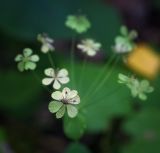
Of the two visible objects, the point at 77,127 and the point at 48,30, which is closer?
the point at 77,127

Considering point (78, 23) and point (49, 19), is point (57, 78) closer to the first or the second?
point (78, 23)

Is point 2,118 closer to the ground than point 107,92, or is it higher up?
closer to the ground

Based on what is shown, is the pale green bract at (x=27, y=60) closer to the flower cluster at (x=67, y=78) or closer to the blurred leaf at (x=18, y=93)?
the flower cluster at (x=67, y=78)

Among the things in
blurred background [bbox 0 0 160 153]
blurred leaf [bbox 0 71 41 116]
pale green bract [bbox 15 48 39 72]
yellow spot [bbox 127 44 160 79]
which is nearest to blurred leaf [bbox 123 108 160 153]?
blurred background [bbox 0 0 160 153]

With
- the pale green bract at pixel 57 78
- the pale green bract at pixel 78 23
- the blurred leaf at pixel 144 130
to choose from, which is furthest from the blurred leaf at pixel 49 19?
the pale green bract at pixel 57 78

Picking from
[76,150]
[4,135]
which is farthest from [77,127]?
[4,135]

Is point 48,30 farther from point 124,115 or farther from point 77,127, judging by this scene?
point 77,127

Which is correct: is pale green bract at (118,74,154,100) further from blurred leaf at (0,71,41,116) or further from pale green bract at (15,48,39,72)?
blurred leaf at (0,71,41,116)
